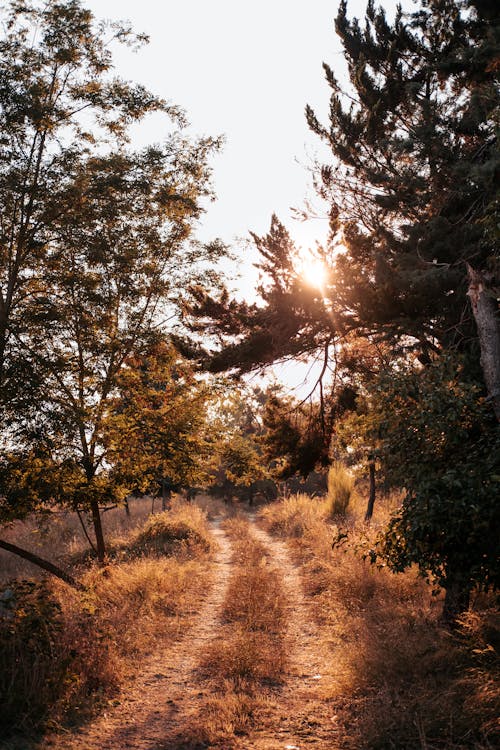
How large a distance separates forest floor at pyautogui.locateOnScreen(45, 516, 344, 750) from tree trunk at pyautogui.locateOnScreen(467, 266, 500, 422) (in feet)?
14.6

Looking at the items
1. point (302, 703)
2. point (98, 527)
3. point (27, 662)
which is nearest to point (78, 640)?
point (27, 662)

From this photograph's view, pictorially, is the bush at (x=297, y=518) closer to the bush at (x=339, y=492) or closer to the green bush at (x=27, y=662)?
the bush at (x=339, y=492)

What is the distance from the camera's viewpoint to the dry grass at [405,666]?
4.42 m

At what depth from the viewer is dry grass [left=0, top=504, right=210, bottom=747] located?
16.4 feet

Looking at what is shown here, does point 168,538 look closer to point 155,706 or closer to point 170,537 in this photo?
point 170,537

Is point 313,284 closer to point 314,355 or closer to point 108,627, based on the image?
point 314,355

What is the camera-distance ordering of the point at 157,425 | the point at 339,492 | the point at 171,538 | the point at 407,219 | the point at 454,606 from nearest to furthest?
the point at 454,606, the point at 407,219, the point at 157,425, the point at 171,538, the point at 339,492

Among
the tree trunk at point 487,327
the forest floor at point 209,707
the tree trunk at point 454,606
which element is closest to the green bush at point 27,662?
the forest floor at point 209,707

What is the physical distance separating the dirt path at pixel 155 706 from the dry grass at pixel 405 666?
1849 mm

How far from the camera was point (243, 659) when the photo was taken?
21.9 feet

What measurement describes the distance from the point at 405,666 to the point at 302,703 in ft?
4.28

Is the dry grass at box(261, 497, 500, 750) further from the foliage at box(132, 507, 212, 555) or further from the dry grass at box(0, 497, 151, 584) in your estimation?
the dry grass at box(0, 497, 151, 584)

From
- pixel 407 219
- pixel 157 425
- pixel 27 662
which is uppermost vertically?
pixel 407 219

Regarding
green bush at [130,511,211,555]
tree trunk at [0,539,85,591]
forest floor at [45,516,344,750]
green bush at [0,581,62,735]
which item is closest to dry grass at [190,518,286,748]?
forest floor at [45,516,344,750]
